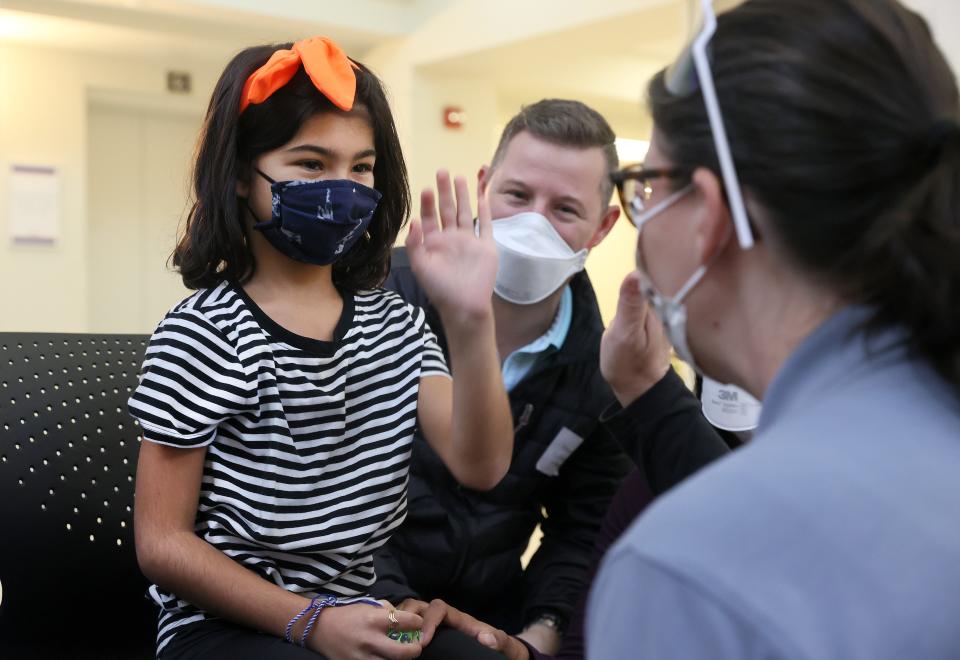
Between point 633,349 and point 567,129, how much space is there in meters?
0.73

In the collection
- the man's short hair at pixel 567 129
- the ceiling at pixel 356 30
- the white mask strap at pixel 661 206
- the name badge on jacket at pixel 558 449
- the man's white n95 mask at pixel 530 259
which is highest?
the ceiling at pixel 356 30

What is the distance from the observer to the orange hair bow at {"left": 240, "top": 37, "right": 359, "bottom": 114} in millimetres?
1425

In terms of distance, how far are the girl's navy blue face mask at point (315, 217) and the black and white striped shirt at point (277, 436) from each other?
107 millimetres

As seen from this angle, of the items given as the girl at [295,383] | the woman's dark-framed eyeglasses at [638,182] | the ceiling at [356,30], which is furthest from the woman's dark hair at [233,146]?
the ceiling at [356,30]

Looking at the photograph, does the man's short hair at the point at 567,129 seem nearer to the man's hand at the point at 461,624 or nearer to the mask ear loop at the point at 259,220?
the mask ear loop at the point at 259,220

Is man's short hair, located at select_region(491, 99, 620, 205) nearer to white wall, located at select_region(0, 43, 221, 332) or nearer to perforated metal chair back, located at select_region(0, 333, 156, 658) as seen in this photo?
perforated metal chair back, located at select_region(0, 333, 156, 658)

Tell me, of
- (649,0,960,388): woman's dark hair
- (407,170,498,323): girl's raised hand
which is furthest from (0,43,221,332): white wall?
(649,0,960,388): woman's dark hair

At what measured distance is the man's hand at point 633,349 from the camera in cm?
135

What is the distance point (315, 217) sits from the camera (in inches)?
56.2

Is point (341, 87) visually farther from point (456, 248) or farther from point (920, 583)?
point (920, 583)

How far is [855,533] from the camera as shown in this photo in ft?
1.92

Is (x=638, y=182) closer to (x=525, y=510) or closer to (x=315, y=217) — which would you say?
(x=315, y=217)

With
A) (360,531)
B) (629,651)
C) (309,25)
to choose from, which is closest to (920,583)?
(629,651)

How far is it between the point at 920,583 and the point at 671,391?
793 mm
